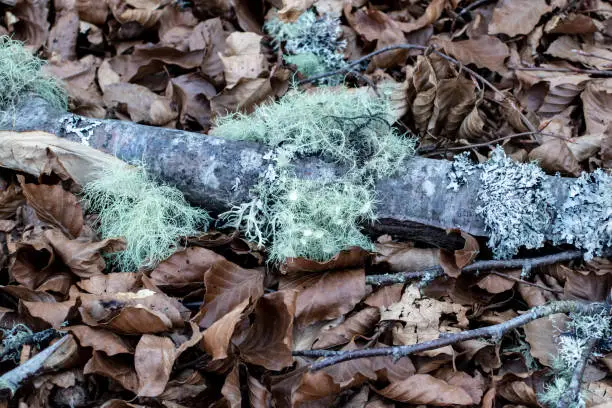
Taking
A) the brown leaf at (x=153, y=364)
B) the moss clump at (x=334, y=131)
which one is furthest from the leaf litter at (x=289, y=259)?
the moss clump at (x=334, y=131)

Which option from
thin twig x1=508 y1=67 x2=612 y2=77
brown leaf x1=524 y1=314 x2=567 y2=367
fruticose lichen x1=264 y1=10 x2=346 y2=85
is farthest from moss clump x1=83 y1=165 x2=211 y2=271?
thin twig x1=508 y1=67 x2=612 y2=77

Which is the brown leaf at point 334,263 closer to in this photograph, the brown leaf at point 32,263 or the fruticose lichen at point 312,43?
the brown leaf at point 32,263

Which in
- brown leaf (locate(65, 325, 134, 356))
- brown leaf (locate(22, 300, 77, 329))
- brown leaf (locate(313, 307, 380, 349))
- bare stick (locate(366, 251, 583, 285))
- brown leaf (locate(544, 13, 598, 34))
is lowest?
brown leaf (locate(313, 307, 380, 349))

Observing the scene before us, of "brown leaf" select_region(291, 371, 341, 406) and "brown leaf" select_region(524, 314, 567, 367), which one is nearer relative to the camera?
"brown leaf" select_region(291, 371, 341, 406)

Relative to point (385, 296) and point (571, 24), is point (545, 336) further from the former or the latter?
point (571, 24)

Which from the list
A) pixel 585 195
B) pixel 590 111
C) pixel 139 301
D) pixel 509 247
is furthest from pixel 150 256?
pixel 590 111

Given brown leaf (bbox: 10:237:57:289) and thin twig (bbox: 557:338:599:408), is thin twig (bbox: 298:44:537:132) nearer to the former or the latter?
thin twig (bbox: 557:338:599:408)
